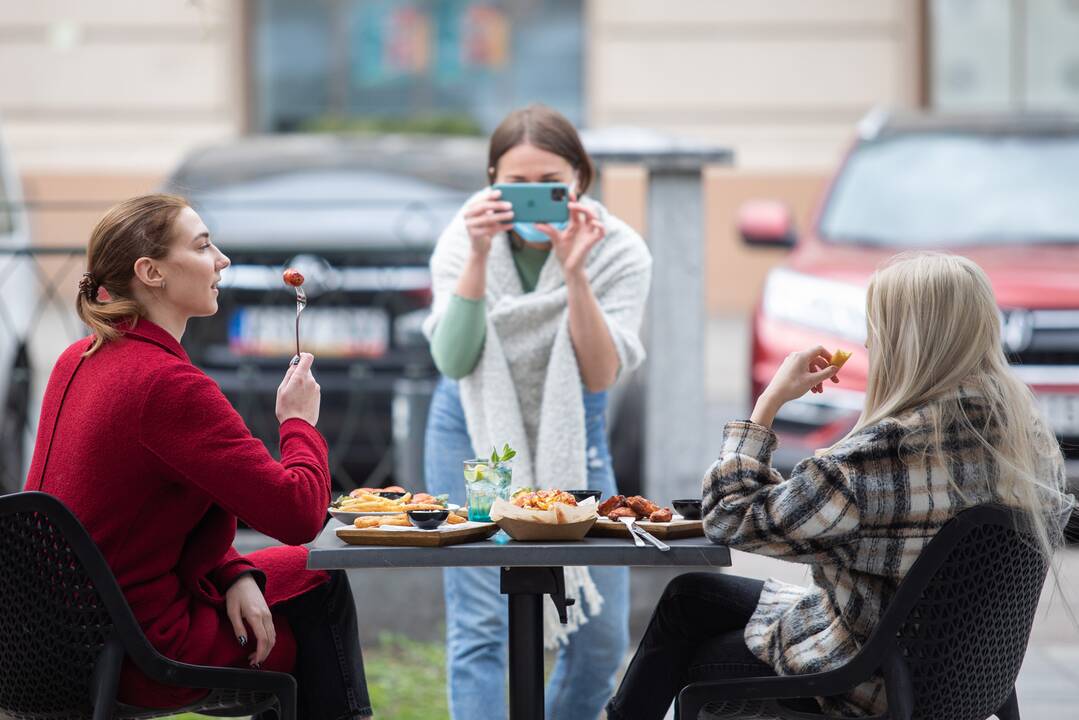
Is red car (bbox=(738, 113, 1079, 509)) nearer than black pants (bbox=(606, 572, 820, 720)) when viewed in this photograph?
No

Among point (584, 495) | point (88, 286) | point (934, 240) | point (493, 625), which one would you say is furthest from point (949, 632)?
point (934, 240)

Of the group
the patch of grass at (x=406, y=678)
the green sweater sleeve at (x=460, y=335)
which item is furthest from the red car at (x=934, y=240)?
the green sweater sleeve at (x=460, y=335)

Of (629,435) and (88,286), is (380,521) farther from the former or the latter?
(629,435)

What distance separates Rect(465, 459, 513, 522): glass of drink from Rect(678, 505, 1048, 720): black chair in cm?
49

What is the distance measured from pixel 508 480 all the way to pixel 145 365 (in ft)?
2.31

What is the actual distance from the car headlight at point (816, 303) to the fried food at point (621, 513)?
10.4 feet

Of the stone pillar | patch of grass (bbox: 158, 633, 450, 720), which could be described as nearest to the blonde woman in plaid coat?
patch of grass (bbox: 158, 633, 450, 720)

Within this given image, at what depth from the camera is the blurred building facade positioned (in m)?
14.6

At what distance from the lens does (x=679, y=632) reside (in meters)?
3.10

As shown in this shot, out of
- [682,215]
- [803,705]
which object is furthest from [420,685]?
[803,705]

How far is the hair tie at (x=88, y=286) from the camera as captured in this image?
2.86 m

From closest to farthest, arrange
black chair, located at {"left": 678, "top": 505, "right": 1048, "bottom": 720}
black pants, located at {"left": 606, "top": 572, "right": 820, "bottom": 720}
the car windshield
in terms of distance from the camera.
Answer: black chair, located at {"left": 678, "top": 505, "right": 1048, "bottom": 720}
black pants, located at {"left": 606, "top": 572, "right": 820, "bottom": 720}
the car windshield

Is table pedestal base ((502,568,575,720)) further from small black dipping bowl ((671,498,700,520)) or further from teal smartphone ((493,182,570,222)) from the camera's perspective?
teal smartphone ((493,182,570,222))

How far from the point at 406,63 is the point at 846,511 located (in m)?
13.9
